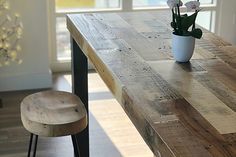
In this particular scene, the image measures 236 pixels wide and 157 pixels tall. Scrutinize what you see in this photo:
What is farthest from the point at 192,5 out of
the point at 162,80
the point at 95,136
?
the point at 95,136

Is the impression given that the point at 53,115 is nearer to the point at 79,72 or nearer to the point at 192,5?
the point at 79,72

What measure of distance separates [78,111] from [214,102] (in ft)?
2.67

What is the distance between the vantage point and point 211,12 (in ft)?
16.1

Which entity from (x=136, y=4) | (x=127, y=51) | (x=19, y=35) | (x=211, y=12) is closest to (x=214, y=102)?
(x=127, y=51)

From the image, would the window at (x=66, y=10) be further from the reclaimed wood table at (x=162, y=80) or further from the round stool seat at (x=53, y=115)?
the round stool seat at (x=53, y=115)

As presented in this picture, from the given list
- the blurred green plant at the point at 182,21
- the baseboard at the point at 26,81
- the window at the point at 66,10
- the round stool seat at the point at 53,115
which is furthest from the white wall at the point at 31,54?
the blurred green plant at the point at 182,21

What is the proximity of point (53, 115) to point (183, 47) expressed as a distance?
0.70 m

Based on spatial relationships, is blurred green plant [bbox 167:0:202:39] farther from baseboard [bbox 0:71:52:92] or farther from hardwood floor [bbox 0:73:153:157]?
baseboard [bbox 0:71:52:92]

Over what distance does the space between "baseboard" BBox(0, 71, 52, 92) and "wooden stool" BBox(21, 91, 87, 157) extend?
1.71m

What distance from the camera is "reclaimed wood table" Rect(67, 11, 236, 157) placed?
4.54 ft

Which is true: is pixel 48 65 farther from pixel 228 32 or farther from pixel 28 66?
pixel 228 32

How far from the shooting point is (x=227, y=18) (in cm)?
493

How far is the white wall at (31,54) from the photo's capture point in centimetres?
393

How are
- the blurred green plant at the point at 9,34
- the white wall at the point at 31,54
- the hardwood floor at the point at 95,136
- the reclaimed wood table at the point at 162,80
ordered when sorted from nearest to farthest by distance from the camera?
1. the reclaimed wood table at the point at 162,80
2. the hardwood floor at the point at 95,136
3. the blurred green plant at the point at 9,34
4. the white wall at the point at 31,54
